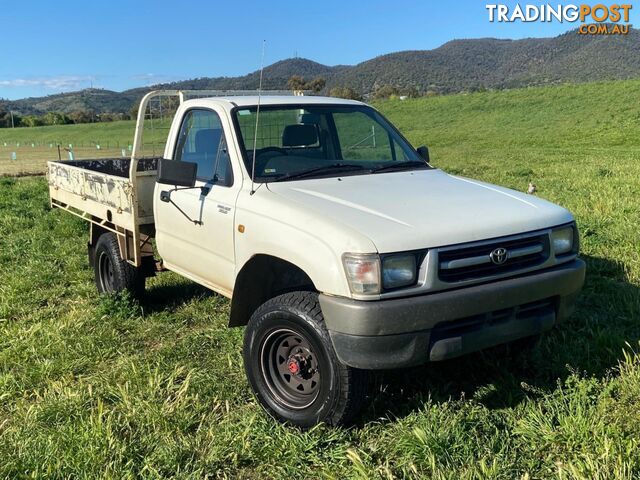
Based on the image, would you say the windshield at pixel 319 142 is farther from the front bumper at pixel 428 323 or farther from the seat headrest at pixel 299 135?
the front bumper at pixel 428 323

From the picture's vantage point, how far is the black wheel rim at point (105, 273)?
608 cm

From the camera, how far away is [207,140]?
14.8ft

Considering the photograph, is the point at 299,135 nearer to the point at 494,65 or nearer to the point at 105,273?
the point at 105,273

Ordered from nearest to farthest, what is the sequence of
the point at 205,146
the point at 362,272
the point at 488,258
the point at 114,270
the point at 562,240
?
the point at 362,272, the point at 488,258, the point at 562,240, the point at 205,146, the point at 114,270

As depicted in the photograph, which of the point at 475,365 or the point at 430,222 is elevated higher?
the point at 430,222

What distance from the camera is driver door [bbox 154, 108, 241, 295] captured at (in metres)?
4.05

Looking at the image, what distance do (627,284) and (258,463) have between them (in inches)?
156

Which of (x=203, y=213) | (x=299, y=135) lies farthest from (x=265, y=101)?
(x=203, y=213)

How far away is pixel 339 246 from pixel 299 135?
1811 millimetres

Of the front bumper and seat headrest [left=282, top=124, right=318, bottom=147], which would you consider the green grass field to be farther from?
seat headrest [left=282, top=124, right=318, bottom=147]

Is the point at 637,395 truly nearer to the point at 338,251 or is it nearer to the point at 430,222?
the point at 430,222

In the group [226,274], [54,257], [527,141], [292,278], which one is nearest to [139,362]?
[226,274]

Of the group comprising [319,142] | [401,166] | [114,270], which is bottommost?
[114,270]

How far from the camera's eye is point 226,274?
13.3ft
